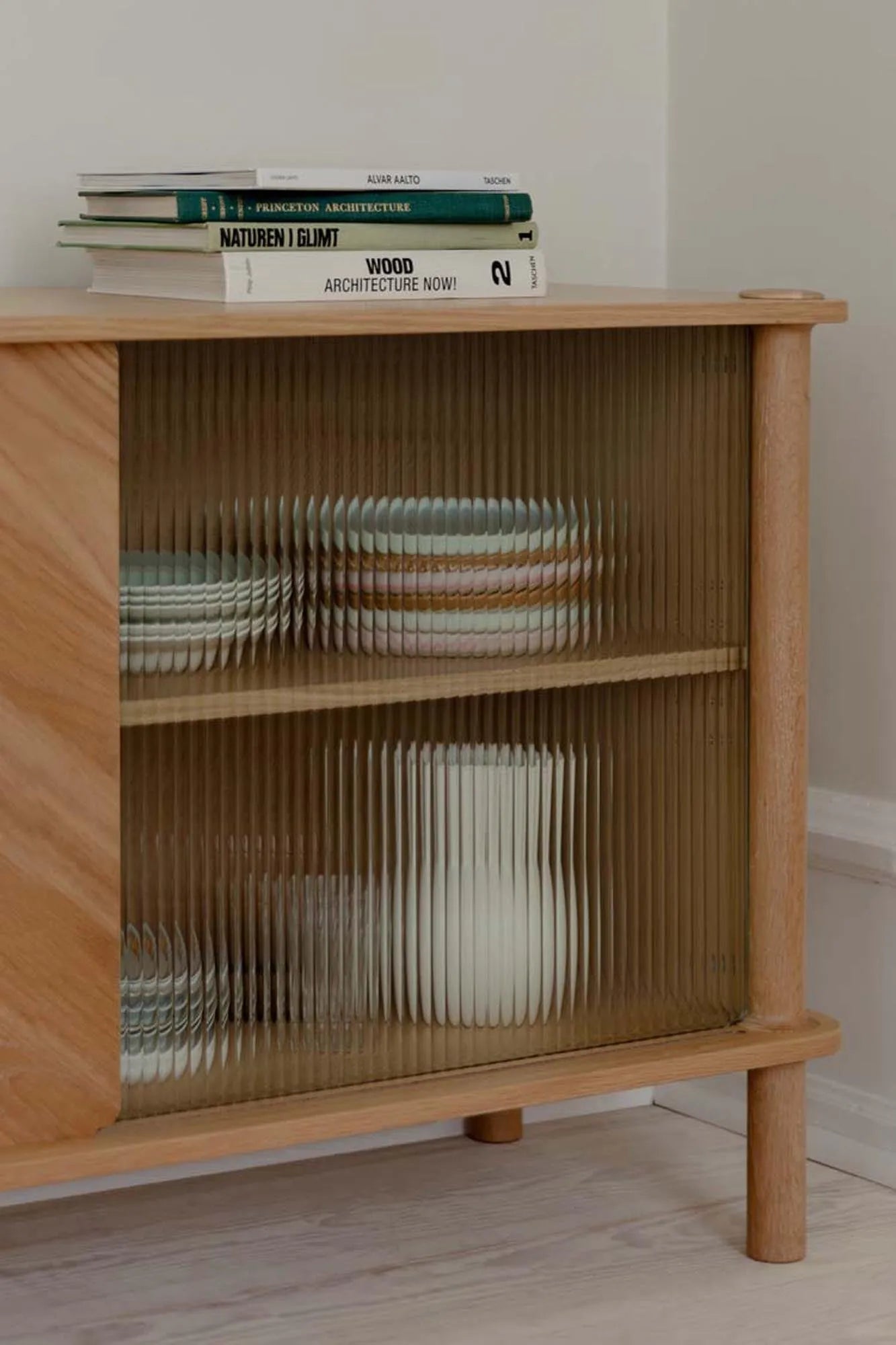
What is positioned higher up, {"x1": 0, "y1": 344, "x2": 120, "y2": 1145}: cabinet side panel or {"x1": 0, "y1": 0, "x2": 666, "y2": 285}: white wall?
{"x1": 0, "y1": 0, "x2": 666, "y2": 285}: white wall

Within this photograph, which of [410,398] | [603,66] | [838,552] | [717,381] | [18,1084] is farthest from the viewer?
[603,66]

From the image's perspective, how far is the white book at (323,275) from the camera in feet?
4.35

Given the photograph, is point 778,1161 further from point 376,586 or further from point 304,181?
point 304,181

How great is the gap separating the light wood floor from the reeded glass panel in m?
0.20

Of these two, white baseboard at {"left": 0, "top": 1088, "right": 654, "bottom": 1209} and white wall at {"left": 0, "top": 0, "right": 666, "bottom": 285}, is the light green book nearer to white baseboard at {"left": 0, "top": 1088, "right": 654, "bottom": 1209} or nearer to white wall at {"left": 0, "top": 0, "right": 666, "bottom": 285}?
white wall at {"left": 0, "top": 0, "right": 666, "bottom": 285}

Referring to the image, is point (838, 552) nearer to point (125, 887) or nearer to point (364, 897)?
point (364, 897)

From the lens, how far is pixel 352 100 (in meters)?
1.73

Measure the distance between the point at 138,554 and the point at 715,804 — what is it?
0.50m

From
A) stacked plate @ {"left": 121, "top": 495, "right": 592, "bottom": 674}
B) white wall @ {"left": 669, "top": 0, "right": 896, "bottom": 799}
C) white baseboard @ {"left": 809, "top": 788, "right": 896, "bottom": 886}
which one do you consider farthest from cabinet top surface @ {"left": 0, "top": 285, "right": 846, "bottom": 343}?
white baseboard @ {"left": 809, "top": 788, "right": 896, "bottom": 886}

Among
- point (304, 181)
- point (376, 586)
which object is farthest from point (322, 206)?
point (376, 586)

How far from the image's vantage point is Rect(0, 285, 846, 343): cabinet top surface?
3.95ft

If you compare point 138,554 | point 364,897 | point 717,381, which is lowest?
point 364,897

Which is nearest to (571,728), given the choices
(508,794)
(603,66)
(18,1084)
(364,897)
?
(508,794)

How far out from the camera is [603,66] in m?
1.85
